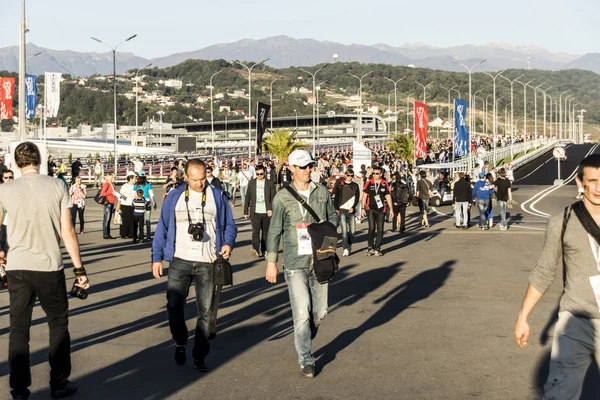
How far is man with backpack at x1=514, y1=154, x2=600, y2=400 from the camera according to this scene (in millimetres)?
4660

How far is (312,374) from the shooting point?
7.13 metres

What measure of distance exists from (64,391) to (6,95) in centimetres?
3828

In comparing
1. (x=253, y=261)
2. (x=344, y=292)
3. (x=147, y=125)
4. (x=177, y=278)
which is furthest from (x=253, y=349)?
(x=147, y=125)

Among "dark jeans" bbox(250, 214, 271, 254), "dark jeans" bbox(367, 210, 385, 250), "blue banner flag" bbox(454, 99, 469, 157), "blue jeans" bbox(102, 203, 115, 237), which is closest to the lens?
"dark jeans" bbox(250, 214, 271, 254)

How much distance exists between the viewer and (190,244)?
24.6 feet

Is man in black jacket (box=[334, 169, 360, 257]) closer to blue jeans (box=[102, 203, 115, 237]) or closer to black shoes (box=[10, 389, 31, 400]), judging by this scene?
blue jeans (box=[102, 203, 115, 237])

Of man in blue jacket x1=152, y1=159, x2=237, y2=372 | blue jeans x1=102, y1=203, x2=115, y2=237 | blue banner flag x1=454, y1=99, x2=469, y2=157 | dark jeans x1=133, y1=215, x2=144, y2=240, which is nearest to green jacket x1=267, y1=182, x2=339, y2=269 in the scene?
man in blue jacket x1=152, y1=159, x2=237, y2=372

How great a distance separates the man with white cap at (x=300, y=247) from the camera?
24.0ft

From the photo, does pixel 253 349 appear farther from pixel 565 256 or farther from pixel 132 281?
pixel 132 281

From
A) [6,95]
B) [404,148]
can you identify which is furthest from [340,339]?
[404,148]

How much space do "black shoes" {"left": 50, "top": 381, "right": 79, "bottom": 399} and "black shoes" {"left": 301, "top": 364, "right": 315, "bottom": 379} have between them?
1.74 m

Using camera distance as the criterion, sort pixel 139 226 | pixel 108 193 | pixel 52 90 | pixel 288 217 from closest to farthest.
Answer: pixel 288 217, pixel 139 226, pixel 108 193, pixel 52 90

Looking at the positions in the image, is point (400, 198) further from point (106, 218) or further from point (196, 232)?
point (196, 232)

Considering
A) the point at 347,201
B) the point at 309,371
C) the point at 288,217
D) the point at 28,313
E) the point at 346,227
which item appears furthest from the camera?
the point at 346,227
